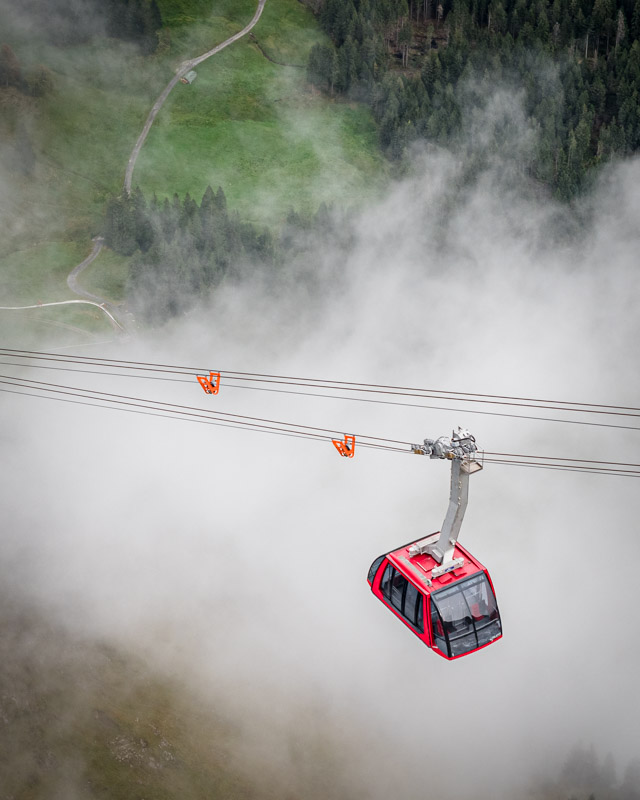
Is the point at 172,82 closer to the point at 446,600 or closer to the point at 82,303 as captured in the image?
the point at 82,303

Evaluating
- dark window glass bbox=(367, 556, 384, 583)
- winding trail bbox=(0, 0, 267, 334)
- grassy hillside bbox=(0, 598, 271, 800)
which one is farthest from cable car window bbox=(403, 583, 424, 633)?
winding trail bbox=(0, 0, 267, 334)

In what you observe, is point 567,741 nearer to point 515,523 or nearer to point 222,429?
point 515,523

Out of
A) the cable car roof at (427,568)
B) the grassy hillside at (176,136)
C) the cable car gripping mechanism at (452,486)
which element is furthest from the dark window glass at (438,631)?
the grassy hillside at (176,136)

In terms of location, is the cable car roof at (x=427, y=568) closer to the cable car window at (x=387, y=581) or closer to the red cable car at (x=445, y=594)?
the red cable car at (x=445, y=594)

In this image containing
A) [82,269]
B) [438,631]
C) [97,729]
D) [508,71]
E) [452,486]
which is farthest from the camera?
[508,71]

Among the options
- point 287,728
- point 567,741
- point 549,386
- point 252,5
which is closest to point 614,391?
point 549,386

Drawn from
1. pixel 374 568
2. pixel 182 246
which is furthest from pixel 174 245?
pixel 374 568
